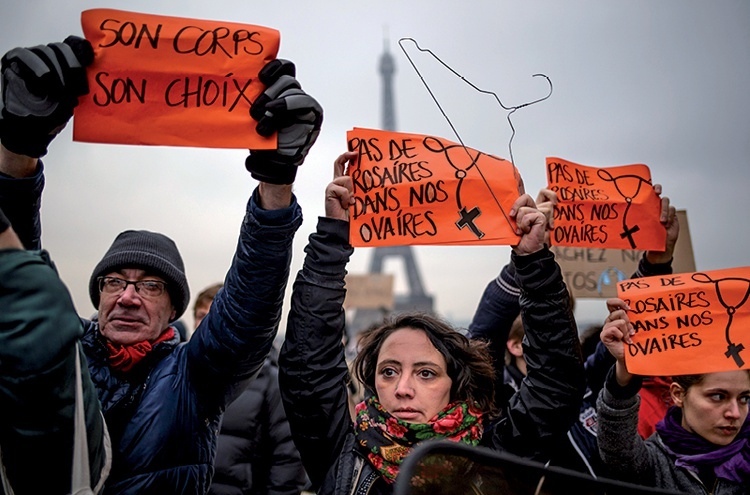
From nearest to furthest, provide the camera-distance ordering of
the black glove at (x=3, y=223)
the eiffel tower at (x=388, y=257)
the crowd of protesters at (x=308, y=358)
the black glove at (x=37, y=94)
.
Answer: the black glove at (x=3, y=223) → the black glove at (x=37, y=94) → the crowd of protesters at (x=308, y=358) → the eiffel tower at (x=388, y=257)

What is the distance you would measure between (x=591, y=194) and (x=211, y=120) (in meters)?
2.08

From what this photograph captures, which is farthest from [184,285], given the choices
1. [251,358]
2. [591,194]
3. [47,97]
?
[591,194]

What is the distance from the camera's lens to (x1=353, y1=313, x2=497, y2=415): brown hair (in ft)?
7.25

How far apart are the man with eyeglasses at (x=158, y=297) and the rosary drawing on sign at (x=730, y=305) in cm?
180

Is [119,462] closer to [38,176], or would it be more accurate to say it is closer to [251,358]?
[251,358]

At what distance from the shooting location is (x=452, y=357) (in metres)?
2.24

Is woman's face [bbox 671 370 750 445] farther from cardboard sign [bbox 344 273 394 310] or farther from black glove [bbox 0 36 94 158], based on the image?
cardboard sign [bbox 344 273 394 310]

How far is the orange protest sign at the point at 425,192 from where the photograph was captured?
2.30m

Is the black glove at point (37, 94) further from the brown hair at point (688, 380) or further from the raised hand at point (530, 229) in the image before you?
the brown hair at point (688, 380)

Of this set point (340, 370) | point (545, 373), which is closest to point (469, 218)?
point (545, 373)

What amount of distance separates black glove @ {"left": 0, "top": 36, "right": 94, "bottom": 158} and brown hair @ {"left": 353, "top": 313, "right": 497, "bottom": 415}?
1340mm

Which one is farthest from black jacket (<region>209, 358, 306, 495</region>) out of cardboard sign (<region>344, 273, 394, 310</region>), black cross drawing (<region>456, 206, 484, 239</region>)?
cardboard sign (<region>344, 273, 394, 310</region>)

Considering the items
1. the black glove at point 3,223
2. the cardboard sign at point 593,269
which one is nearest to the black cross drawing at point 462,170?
the black glove at point 3,223

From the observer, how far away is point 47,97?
1.67 meters
